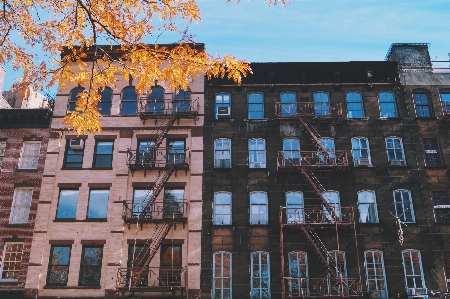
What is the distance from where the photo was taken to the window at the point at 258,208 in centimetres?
2522

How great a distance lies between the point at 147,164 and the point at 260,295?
9233 millimetres

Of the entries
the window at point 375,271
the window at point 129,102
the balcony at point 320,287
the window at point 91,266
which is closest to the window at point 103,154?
the window at point 129,102

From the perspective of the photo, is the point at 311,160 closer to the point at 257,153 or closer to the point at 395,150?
the point at 257,153

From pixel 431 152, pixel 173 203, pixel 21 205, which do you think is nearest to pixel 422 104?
pixel 431 152

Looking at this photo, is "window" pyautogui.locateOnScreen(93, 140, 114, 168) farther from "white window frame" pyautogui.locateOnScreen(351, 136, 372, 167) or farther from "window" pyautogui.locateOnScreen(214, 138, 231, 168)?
"white window frame" pyautogui.locateOnScreen(351, 136, 372, 167)

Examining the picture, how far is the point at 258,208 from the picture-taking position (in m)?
25.5

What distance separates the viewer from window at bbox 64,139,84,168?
1059 inches

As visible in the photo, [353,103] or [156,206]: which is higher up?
[353,103]

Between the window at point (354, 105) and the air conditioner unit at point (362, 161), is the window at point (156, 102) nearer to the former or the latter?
the window at point (354, 105)

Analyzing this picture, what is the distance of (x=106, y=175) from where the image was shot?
86.4 ft

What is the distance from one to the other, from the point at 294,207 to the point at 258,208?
194 cm

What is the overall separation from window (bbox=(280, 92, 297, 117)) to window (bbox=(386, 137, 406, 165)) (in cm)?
566

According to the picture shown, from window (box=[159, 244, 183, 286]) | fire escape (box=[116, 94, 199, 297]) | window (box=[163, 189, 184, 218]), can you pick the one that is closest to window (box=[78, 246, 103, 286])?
fire escape (box=[116, 94, 199, 297])

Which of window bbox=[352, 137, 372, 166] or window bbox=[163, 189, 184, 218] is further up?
window bbox=[352, 137, 372, 166]
